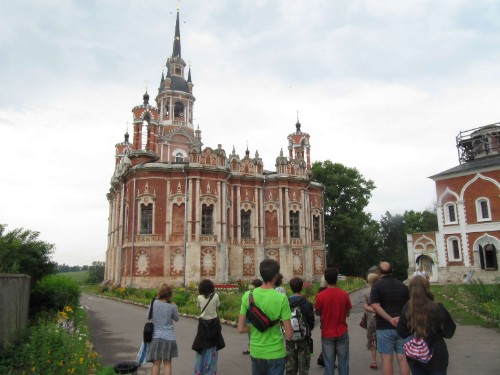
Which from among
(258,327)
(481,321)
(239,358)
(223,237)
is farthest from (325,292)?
(223,237)

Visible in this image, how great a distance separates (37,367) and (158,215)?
2393 cm

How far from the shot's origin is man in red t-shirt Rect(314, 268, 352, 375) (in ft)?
22.2

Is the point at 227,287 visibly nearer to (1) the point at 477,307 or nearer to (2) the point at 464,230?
(1) the point at 477,307

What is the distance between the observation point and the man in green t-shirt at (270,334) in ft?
17.3

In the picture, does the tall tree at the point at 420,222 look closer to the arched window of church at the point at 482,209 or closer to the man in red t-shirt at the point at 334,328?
the arched window of church at the point at 482,209

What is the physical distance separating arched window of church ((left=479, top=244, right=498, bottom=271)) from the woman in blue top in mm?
32374

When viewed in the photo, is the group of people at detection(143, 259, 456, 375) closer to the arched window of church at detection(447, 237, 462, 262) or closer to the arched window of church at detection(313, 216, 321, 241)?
the arched window of church at detection(447, 237, 462, 262)

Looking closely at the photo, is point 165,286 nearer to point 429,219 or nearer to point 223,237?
point 223,237

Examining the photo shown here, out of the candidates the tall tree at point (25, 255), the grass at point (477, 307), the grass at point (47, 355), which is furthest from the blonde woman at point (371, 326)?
the tall tree at point (25, 255)

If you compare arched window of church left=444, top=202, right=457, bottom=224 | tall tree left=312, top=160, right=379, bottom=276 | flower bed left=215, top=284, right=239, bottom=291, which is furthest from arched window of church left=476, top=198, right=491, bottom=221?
flower bed left=215, top=284, right=239, bottom=291

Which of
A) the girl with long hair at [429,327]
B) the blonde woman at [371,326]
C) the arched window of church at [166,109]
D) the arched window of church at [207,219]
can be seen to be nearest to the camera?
the girl with long hair at [429,327]

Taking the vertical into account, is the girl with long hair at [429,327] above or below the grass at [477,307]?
above

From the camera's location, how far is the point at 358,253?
4419 centimetres

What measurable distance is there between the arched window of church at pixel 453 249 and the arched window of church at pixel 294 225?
12.8 meters
